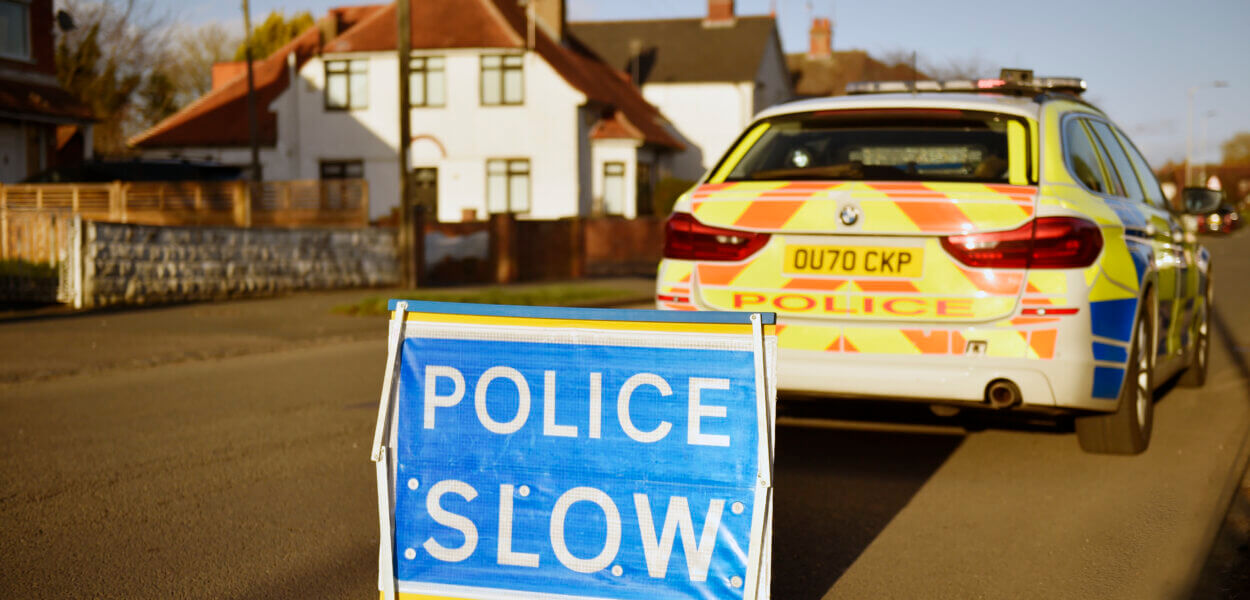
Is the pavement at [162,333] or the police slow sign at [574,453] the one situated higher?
the police slow sign at [574,453]

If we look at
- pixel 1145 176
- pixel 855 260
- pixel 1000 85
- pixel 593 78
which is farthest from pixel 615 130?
pixel 855 260

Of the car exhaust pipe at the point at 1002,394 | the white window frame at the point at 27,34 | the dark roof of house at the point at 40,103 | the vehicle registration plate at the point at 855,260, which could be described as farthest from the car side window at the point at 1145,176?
the white window frame at the point at 27,34

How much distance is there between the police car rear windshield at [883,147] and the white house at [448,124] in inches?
1208

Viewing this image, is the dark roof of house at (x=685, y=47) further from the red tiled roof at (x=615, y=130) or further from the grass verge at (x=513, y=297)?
the grass verge at (x=513, y=297)

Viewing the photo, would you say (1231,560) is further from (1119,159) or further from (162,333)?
(162,333)

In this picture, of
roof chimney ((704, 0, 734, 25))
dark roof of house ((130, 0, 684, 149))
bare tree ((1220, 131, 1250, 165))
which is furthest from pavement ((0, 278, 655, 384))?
bare tree ((1220, 131, 1250, 165))

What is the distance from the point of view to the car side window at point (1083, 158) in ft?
21.2

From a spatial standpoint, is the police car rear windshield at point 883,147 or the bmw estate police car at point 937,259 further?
the police car rear windshield at point 883,147

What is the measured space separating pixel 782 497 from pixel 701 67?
51518 mm

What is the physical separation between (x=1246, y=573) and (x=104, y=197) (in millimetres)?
19280

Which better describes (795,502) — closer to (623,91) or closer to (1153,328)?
(1153,328)

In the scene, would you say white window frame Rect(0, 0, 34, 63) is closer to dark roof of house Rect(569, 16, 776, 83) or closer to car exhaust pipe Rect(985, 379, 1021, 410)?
car exhaust pipe Rect(985, 379, 1021, 410)

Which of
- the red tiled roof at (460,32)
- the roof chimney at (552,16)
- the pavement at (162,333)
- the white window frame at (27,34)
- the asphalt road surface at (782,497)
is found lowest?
the asphalt road surface at (782,497)

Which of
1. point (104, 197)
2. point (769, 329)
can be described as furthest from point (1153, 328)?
Result: point (104, 197)
